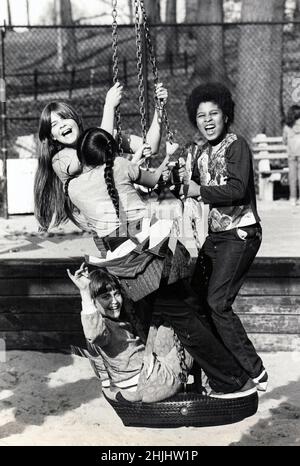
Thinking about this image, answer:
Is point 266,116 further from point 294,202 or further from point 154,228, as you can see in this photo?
point 154,228

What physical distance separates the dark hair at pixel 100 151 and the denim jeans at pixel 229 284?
0.57m

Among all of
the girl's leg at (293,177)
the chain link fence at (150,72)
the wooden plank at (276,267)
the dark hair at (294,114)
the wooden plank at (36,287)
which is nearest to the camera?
Result: the wooden plank at (276,267)

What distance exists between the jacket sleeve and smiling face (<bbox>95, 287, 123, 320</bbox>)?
57 cm

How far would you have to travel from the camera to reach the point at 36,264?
18.1 ft

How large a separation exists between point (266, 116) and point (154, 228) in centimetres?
1157

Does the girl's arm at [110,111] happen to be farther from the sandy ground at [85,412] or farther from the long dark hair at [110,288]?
the sandy ground at [85,412]

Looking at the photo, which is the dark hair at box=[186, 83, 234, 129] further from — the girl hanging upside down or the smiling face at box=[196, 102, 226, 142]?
the girl hanging upside down

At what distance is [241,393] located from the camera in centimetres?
358

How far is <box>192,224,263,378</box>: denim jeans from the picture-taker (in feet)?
12.1

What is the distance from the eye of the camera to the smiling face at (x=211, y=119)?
357cm

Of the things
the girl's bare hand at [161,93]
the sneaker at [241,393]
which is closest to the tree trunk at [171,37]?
the girl's bare hand at [161,93]

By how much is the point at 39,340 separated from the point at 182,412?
7.78 ft
